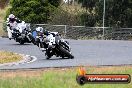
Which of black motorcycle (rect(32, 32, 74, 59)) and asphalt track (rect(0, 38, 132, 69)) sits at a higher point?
black motorcycle (rect(32, 32, 74, 59))

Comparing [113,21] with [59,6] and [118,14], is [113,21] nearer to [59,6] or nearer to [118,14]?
[118,14]

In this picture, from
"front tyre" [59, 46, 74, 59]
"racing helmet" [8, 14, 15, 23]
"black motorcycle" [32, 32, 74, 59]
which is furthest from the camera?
"racing helmet" [8, 14, 15, 23]

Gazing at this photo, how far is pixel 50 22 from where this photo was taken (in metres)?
40.9

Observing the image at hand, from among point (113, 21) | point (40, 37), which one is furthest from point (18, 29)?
point (113, 21)

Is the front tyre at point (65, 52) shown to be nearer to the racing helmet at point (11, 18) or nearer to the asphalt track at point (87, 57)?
the asphalt track at point (87, 57)

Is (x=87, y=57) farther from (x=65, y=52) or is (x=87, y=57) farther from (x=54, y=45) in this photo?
(x=54, y=45)

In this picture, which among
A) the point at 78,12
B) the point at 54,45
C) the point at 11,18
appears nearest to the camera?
the point at 54,45

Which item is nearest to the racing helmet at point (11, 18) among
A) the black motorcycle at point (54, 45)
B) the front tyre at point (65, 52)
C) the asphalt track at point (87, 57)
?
the asphalt track at point (87, 57)

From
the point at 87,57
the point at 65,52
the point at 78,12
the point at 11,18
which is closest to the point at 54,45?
the point at 65,52

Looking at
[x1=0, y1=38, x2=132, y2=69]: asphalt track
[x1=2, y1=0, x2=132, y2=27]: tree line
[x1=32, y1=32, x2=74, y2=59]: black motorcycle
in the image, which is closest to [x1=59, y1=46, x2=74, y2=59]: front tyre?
[x1=32, y1=32, x2=74, y2=59]: black motorcycle

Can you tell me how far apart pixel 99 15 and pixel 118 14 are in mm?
1713

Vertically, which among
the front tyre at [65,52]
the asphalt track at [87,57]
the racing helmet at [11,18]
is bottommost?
the asphalt track at [87,57]

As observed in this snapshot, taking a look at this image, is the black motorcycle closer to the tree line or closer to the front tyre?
the front tyre

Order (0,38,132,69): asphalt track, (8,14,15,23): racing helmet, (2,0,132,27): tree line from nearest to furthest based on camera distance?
(0,38,132,69): asphalt track < (8,14,15,23): racing helmet < (2,0,132,27): tree line
